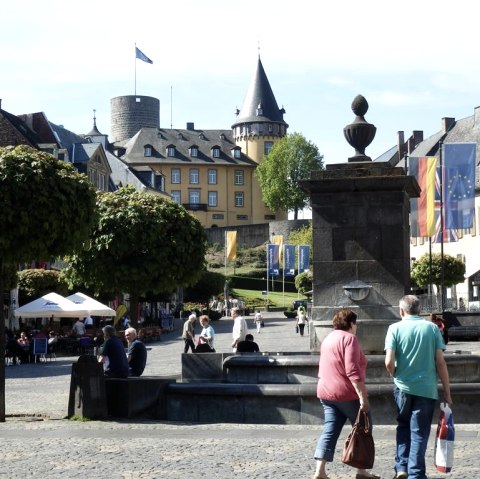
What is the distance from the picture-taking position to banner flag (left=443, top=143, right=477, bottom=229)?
40938mm

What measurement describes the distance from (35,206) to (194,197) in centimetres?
12281

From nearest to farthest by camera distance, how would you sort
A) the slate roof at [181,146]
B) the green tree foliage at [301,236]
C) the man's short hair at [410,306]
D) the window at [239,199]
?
the man's short hair at [410,306]
the green tree foliage at [301,236]
the slate roof at [181,146]
the window at [239,199]

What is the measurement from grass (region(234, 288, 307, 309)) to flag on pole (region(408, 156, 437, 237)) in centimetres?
4218

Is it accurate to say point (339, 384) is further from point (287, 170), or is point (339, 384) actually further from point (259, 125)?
point (259, 125)

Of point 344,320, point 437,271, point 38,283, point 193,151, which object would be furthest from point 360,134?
point 193,151

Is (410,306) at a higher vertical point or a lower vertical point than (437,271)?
lower

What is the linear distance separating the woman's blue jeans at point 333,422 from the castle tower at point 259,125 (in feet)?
438

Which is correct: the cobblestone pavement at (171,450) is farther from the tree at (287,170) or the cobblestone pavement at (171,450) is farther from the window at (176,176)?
the window at (176,176)

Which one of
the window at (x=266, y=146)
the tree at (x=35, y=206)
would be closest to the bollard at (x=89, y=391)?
the tree at (x=35, y=206)

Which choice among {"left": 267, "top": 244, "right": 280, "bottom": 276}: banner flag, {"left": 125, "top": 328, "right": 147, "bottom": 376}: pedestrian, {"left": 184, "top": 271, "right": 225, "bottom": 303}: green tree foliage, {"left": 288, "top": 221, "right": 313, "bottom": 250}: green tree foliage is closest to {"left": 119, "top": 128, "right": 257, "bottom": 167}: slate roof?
{"left": 288, "top": 221, "right": 313, "bottom": 250}: green tree foliage

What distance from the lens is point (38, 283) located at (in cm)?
4597

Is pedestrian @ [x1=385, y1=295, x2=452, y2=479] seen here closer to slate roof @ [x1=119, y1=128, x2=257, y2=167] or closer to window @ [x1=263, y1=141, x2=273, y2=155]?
slate roof @ [x1=119, y1=128, x2=257, y2=167]

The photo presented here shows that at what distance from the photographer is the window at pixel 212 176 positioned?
5492 inches

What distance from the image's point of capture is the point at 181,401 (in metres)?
15.8
